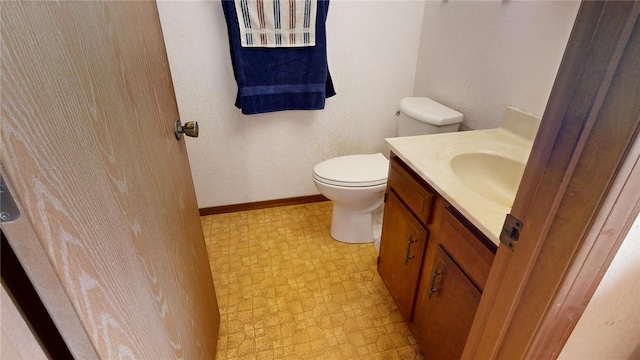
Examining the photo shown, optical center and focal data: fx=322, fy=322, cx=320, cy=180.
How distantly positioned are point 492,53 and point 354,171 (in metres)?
0.84

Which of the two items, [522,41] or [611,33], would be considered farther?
[522,41]

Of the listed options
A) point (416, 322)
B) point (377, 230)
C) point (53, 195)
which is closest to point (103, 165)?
point (53, 195)

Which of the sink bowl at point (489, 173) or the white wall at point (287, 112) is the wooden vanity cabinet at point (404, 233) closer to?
the sink bowl at point (489, 173)

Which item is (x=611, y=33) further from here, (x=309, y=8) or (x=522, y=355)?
(x=309, y=8)

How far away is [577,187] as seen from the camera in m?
0.43

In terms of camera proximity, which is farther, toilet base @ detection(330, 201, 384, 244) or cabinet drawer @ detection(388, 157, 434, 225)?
toilet base @ detection(330, 201, 384, 244)

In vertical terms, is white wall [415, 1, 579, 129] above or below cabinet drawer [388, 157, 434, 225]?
above

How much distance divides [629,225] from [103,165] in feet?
2.53

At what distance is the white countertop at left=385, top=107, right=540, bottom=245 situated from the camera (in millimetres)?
826

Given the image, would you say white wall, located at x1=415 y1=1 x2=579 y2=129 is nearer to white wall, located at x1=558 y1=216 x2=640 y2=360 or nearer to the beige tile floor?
white wall, located at x1=558 y1=216 x2=640 y2=360

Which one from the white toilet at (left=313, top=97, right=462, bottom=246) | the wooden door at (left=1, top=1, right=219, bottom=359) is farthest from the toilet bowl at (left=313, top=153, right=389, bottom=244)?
the wooden door at (left=1, top=1, right=219, bottom=359)

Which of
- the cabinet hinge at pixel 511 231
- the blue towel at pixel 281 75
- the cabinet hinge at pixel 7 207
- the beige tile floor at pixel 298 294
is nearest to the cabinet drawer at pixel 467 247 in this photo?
the cabinet hinge at pixel 511 231

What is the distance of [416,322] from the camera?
1.23 meters

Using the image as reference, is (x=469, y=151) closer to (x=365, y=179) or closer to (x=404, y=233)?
(x=404, y=233)
